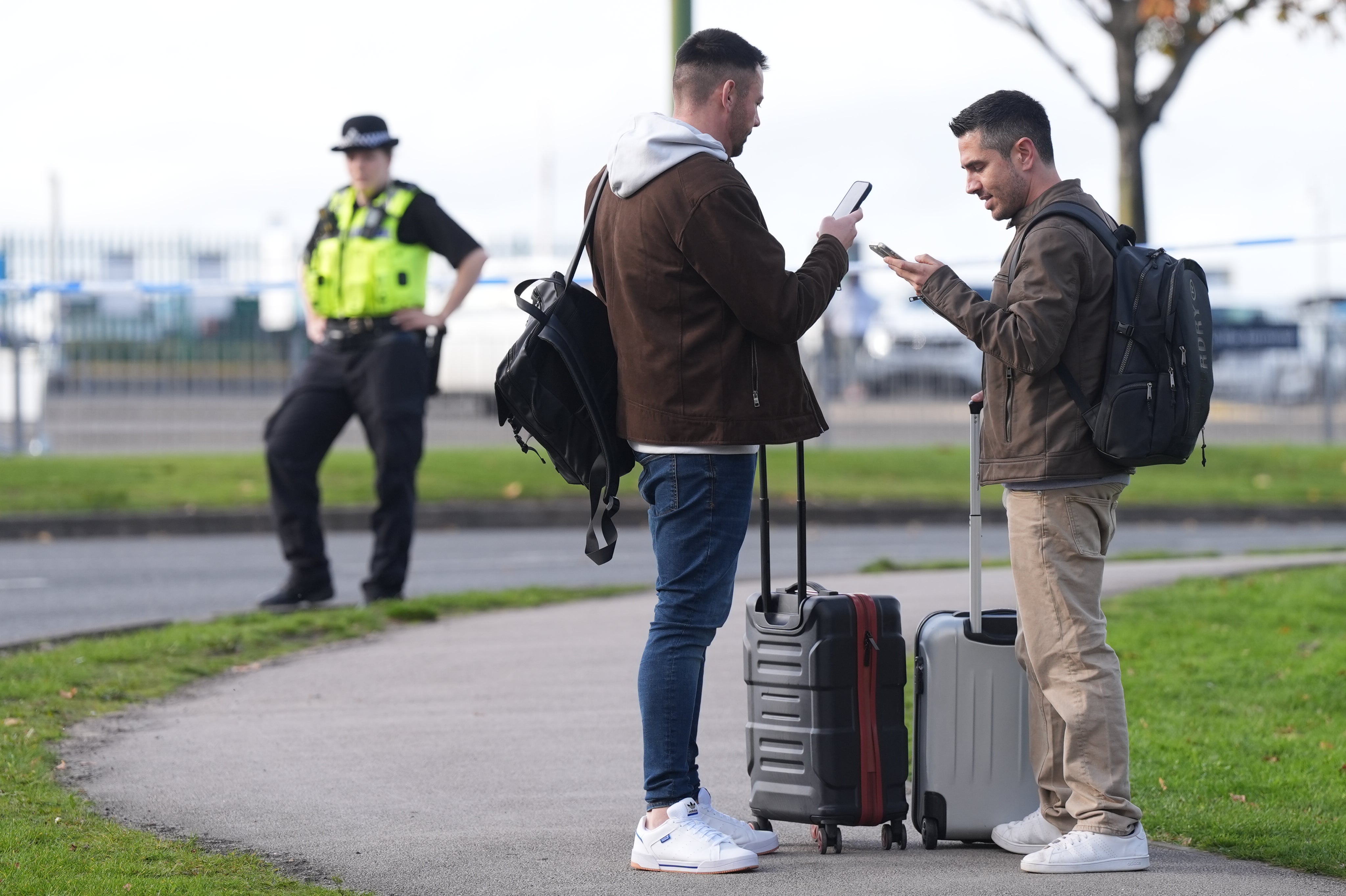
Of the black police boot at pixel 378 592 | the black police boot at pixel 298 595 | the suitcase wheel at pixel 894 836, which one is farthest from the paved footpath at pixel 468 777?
the black police boot at pixel 298 595

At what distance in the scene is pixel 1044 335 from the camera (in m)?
3.87

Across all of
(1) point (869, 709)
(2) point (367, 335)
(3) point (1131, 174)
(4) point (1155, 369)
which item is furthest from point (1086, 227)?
(3) point (1131, 174)

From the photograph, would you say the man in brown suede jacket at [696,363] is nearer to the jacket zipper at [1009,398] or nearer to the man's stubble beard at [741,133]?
the man's stubble beard at [741,133]

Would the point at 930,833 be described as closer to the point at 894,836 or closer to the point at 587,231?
the point at 894,836

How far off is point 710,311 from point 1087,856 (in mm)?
1501

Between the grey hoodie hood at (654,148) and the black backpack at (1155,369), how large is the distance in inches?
39.3

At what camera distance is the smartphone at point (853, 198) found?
166 inches

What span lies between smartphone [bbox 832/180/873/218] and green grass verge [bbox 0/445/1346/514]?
886cm

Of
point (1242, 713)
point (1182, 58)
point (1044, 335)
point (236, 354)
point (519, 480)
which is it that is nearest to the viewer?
point (1044, 335)

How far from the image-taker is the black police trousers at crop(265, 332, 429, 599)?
25.6 ft

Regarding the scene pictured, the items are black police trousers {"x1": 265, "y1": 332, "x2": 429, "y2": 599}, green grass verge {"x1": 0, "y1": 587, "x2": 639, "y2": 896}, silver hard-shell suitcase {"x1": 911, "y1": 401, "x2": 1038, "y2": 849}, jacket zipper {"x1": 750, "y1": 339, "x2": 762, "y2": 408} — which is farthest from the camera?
black police trousers {"x1": 265, "y1": 332, "x2": 429, "y2": 599}

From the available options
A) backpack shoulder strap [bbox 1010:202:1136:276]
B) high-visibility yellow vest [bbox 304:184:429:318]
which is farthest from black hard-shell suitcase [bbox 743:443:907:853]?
high-visibility yellow vest [bbox 304:184:429:318]

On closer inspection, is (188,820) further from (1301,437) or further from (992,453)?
(1301,437)

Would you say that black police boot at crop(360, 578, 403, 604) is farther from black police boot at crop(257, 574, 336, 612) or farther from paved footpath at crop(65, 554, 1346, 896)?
paved footpath at crop(65, 554, 1346, 896)
